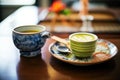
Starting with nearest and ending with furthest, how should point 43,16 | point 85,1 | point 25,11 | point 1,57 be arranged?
point 1,57 < point 85,1 < point 43,16 < point 25,11

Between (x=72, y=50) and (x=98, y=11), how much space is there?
3.93ft

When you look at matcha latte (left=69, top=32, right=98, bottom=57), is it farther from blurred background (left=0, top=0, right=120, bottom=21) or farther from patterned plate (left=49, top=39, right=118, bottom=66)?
blurred background (left=0, top=0, right=120, bottom=21)

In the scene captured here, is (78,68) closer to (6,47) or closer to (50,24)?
(6,47)

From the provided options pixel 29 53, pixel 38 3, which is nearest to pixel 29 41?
pixel 29 53

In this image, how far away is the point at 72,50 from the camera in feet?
2.43

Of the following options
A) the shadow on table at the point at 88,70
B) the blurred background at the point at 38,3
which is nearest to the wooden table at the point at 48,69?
the shadow on table at the point at 88,70

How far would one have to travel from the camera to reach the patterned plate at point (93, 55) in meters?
0.70

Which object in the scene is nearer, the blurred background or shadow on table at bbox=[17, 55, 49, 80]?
shadow on table at bbox=[17, 55, 49, 80]

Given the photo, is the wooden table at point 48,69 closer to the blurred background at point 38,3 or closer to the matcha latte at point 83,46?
the matcha latte at point 83,46

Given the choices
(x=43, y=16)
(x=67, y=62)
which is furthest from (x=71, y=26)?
(x=67, y=62)

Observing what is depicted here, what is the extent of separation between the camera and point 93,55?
29.7 inches

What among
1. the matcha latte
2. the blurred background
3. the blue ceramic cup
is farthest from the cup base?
the blurred background

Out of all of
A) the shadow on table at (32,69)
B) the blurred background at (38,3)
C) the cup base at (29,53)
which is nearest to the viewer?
the shadow on table at (32,69)

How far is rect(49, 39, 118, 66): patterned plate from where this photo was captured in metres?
0.70
